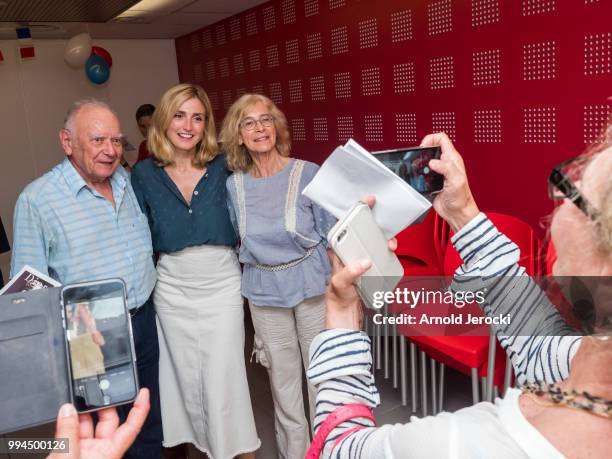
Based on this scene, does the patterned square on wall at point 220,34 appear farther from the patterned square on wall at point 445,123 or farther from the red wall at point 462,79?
the patterned square on wall at point 445,123

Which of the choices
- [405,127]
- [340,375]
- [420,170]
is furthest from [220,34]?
[340,375]

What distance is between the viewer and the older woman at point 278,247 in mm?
2223

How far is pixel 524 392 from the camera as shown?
2.22 ft

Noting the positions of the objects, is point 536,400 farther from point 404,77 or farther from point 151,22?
point 151,22

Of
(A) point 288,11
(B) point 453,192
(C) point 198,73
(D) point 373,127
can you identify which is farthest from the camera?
(C) point 198,73

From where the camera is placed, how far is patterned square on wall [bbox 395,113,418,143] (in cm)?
328

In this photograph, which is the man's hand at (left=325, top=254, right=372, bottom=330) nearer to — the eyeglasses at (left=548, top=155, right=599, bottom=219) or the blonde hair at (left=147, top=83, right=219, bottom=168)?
the eyeglasses at (left=548, top=155, right=599, bottom=219)

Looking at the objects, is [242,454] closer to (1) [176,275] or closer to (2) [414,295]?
(1) [176,275]

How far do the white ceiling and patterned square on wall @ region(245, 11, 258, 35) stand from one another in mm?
90

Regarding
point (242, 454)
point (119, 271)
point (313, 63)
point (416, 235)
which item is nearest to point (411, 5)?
point (313, 63)

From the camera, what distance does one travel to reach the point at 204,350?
2332mm

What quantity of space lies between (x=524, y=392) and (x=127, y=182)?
6.20ft

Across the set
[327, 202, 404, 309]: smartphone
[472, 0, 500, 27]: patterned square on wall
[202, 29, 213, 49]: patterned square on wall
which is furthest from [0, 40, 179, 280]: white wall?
[327, 202, 404, 309]: smartphone

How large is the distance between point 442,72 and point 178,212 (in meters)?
1.82
